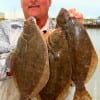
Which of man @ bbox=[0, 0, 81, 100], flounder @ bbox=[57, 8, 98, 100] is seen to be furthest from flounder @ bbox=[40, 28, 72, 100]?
man @ bbox=[0, 0, 81, 100]

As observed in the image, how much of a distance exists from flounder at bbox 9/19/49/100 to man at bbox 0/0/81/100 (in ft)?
1.01

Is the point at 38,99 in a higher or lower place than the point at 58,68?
lower

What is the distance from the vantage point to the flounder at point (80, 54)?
2.30 meters

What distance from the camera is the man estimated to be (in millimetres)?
2637

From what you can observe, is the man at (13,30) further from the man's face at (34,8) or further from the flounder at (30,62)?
the flounder at (30,62)

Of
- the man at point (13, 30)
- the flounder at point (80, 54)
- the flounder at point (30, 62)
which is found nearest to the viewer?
the flounder at point (30, 62)

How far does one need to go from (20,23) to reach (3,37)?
22 cm

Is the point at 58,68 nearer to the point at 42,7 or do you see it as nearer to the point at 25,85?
the point at 25,85

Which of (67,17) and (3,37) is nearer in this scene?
(67,17)

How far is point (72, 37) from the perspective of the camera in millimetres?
2316

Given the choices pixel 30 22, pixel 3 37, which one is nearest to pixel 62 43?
pixel 30 22

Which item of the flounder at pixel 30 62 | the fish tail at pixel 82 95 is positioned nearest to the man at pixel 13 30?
the flounder at pixel 30 62

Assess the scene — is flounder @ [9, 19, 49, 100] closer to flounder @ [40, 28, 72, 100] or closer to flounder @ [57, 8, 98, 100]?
flounder @ [40, 28, 72, 100]

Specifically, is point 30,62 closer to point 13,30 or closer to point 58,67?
point 58,67
